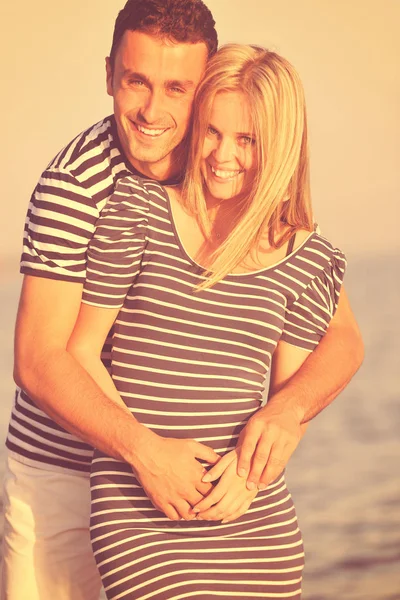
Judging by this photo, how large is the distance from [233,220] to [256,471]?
0.55 meters

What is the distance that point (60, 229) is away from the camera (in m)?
2.40

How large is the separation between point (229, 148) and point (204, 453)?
630 millimetres

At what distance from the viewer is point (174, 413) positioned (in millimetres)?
2309

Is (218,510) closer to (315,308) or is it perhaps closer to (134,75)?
(315,308)

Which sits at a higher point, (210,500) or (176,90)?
(176,90)

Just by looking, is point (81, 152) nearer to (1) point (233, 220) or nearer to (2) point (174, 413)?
(1) point (233, 220)

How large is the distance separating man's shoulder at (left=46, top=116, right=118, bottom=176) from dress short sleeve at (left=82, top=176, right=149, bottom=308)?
15 cm

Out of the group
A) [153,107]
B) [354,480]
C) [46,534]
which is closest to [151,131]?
[153,107]

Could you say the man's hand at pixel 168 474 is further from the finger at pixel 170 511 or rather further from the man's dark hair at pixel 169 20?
the man's dark hair at pixel 169 20

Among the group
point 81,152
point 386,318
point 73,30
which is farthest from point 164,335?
point 73,30

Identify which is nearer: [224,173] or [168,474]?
[168,474]

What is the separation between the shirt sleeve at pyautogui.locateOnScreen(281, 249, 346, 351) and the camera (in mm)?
2457

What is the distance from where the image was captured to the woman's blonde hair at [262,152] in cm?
239

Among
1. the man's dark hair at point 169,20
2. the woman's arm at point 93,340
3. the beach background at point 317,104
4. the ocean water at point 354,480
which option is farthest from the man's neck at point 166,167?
the beach background at point 317,104
